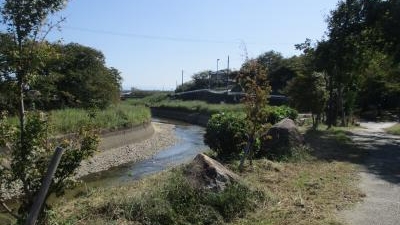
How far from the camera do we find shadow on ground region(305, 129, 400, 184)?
46.6 ft

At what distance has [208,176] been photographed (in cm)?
897

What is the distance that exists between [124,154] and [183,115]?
42.1 m

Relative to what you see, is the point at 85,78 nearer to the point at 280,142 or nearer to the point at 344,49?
the point at 344,49

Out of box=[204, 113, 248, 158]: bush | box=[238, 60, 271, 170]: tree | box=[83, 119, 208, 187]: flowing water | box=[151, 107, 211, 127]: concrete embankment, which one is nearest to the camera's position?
box=[238, 60, 271, 170]: tree

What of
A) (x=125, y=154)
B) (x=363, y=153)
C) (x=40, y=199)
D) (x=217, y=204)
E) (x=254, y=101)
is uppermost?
(x=254, y=101)

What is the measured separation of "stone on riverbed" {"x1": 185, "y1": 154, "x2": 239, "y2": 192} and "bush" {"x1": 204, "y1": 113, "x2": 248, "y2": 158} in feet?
17.0

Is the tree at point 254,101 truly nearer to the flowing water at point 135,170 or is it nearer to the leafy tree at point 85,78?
the flowing water at point 135,170

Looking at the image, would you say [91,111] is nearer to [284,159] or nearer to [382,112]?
[284,159]

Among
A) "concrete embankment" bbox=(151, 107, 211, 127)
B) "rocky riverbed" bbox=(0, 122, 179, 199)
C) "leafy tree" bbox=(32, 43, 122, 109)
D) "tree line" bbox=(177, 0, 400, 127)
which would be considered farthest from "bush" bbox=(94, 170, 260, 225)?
"concrete embankment" bbox=(151, 107, 211, 127)

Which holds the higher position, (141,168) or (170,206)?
(170,206)

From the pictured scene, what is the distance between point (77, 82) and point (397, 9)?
78.0 ft

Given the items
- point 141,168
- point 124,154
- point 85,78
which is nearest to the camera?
point 141,168

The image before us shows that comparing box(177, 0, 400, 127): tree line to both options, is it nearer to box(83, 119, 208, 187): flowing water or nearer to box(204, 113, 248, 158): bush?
box(83, 119, 208, 187): flowing water

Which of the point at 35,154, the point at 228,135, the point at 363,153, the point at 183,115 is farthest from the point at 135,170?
the point at 183,115
